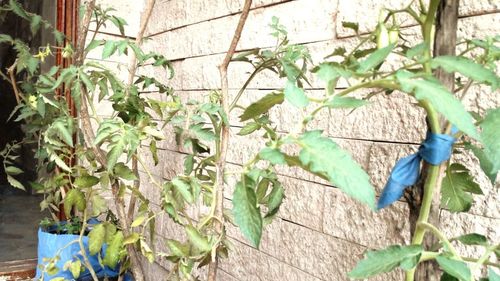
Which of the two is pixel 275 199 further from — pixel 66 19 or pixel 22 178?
pixel 22 178

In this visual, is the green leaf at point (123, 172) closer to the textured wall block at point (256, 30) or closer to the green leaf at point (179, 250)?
the green leaf at point (179, 250)

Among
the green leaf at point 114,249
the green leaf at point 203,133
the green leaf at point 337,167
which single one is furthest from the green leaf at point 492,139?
the green leaf at point 114,249

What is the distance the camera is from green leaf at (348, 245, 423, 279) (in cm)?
49

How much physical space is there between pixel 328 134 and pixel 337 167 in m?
0.77

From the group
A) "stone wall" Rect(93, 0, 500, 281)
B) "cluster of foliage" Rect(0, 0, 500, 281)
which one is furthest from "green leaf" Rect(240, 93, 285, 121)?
"stone wall" Rect(93, 0, 500, 281)

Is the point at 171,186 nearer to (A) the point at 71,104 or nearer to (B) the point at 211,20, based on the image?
(B) the point at 211,20

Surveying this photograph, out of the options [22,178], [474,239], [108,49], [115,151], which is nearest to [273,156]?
[474,239]

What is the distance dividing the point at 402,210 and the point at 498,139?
0.57 meters

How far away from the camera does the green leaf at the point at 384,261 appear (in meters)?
0.49

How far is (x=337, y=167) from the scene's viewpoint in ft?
1.42

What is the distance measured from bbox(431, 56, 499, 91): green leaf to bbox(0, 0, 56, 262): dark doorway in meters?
1.96

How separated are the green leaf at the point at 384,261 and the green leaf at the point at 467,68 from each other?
0.62 feet

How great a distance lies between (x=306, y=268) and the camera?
123 centimetres

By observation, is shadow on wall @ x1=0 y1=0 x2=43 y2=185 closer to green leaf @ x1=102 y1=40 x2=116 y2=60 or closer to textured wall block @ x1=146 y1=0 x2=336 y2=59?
textured wall block @ x1=146 y1=0 x2=336 y2=59
